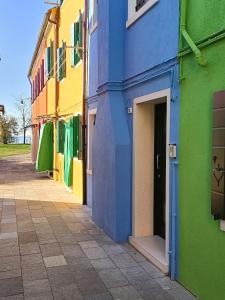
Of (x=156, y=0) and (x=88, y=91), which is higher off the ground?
(x=156, y=0)

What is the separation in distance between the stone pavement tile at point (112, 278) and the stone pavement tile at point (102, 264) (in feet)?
0.45

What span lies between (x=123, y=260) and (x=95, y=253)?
21.1 inches

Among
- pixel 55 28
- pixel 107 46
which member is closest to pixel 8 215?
pixel 107 46

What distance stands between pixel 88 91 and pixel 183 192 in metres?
5.76

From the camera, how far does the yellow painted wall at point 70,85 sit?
10.8 meters

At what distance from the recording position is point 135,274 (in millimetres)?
5086

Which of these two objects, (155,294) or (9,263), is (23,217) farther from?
(155,294)

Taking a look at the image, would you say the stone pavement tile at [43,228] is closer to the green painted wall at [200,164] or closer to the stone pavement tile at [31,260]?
the stone pavement tile at [31,260]

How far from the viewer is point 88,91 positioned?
9883 millimetres

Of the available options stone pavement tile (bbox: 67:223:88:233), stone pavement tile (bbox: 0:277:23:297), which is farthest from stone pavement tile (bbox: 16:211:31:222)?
stone pavement tile (bbox: 0:277:23:297)

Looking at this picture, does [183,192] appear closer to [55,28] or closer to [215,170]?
[215,170]

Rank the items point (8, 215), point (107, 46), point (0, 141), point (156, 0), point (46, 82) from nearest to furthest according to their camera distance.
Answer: point (156, 0), point (107, 46), point (8, 215), point (46, 82), point (0, 141)

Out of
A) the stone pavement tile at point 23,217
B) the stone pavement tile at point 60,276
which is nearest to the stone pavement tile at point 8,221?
the stone pavement tile at point 23,217

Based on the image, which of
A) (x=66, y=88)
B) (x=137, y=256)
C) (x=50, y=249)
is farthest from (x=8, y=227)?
(x=66, y=88)
